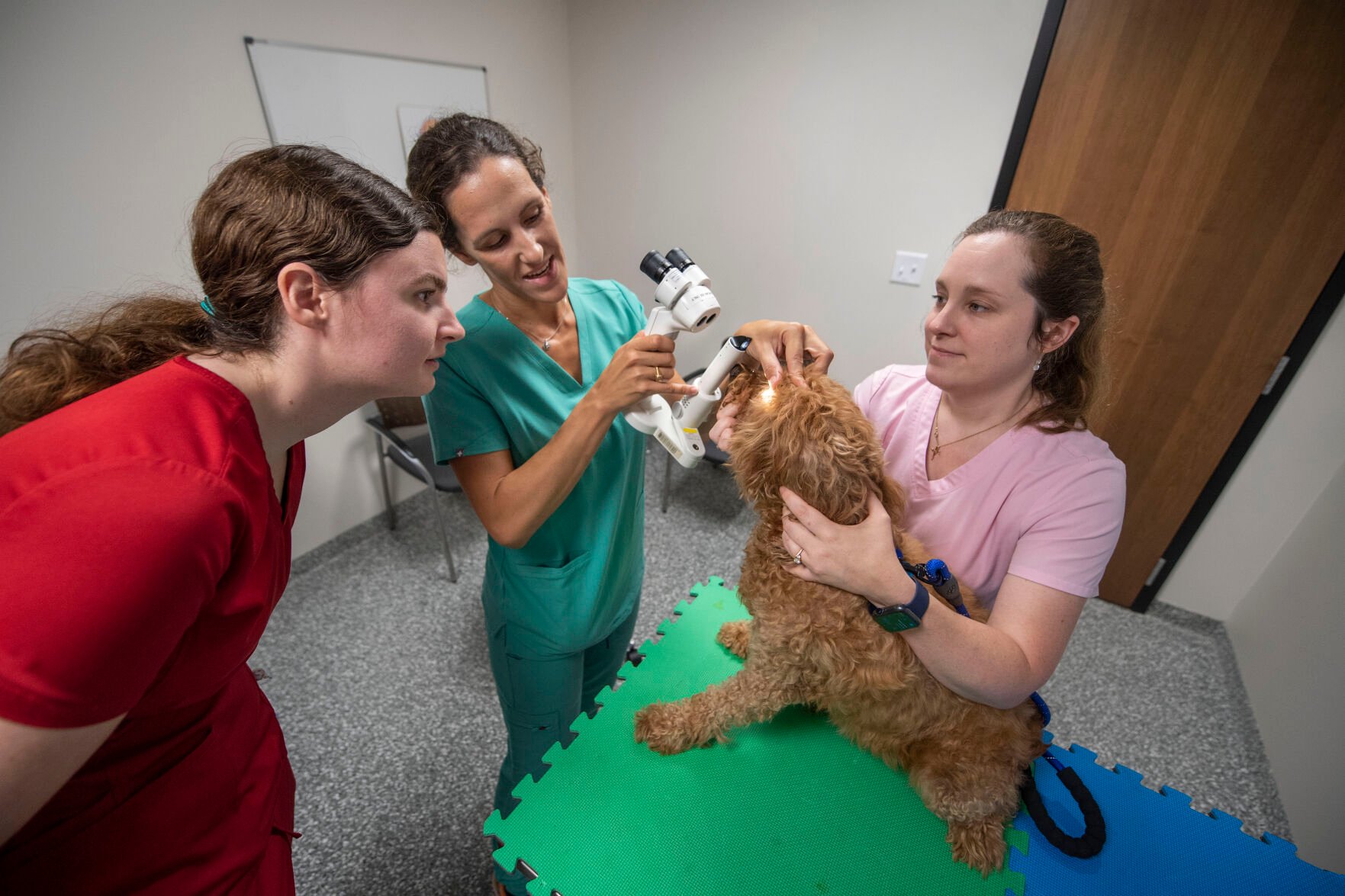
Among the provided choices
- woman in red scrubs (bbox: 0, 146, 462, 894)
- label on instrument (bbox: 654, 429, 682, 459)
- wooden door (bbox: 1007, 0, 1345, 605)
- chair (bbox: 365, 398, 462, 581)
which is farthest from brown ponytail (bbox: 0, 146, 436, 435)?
wooden door (bbox: 1007, 0, 1345, 605)

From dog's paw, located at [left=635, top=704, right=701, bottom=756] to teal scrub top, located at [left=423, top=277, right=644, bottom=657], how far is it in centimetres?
23

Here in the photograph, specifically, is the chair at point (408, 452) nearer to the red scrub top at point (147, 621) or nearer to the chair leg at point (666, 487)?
the chair leg at point (666, 487)

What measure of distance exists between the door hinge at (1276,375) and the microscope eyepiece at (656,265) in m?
2.47

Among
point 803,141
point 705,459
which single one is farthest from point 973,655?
point 803,141

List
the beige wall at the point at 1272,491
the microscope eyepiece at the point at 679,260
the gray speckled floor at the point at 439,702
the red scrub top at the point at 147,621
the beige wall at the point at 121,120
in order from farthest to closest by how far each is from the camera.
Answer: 1. the beige wall at the point at 1272,491
2. the gray speckled floor at the point at 439,702
3. the beige wall at the point at 121,120
4. the microscope eyepiece at the point at 679,260
5. the red scrub top at the point at 147,621

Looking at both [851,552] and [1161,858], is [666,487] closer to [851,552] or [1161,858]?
[851,552]

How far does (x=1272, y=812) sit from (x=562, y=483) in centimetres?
266

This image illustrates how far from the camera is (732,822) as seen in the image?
1044mm

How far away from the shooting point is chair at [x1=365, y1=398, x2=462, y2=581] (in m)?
2.35

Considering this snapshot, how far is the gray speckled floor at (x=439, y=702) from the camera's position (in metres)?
1.66

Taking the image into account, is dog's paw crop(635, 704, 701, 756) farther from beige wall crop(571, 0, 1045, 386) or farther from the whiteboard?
beige wall crop(571, 0, 1045, 386)

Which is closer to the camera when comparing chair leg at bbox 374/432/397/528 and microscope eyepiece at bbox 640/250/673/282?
microscope eyepiece at bbox 640/250/673/282

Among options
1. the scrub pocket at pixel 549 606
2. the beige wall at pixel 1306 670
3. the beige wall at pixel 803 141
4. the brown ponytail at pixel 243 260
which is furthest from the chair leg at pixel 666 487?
the beige wall at pixel 1306 670

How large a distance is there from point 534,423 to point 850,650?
0.79 meters
